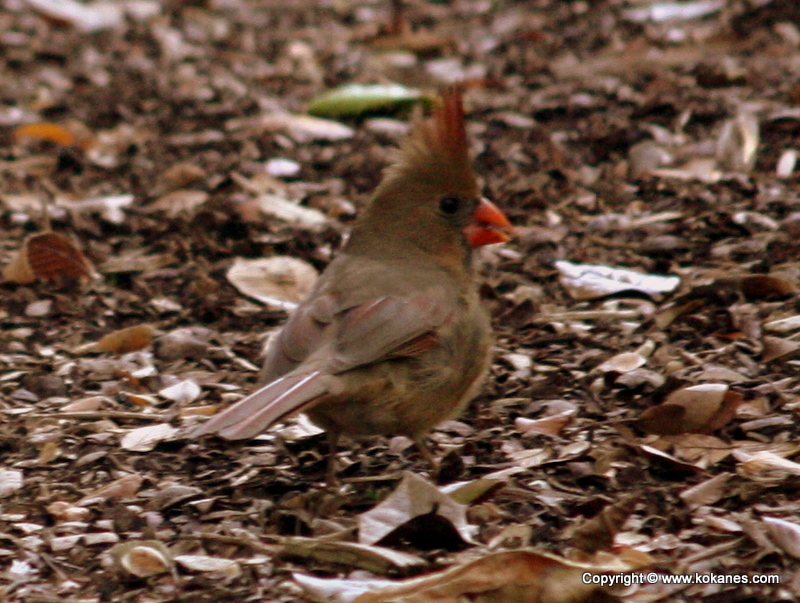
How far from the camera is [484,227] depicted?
3.69 meters

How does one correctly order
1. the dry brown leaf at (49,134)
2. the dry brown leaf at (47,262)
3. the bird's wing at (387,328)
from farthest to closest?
the dry brown leaf at (49,134) < the dry brown leaf at (47,262) < the bird's wing at (387,328)

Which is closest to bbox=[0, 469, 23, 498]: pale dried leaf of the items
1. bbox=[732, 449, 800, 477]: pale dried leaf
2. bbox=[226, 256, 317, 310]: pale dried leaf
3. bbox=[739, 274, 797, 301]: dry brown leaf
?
bbox=[226, 256, 317, 310]: pale dried leaf

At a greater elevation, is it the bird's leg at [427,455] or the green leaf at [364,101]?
the green leaf at [364,101]

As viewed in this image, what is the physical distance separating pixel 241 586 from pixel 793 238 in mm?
2451

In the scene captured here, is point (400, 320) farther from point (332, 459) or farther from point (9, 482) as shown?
point (9, 482)

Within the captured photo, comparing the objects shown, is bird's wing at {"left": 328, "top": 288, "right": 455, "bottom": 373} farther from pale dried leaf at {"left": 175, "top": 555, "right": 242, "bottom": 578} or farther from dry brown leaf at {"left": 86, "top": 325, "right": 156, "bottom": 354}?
dry brown leaf at {"left": 86, "top": 325, "right": 156, "bottom": 354}

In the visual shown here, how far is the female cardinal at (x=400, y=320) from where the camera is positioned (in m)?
3.04

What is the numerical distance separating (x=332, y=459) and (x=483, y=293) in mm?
1214

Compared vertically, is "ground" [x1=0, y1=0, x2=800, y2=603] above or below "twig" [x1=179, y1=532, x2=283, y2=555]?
above

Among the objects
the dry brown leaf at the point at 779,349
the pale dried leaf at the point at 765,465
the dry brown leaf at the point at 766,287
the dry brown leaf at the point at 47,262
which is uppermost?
the dry brown leaf at the point at 47,262

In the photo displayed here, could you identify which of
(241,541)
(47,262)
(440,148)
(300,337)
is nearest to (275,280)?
(47,262)

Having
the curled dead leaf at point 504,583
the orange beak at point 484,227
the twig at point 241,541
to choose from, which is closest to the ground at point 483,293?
the twig at point 241,541

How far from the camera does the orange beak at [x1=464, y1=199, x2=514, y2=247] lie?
3672 mm

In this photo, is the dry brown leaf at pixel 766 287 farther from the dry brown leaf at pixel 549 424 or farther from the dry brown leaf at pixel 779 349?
the dry brown leaf at pixel 549 424
